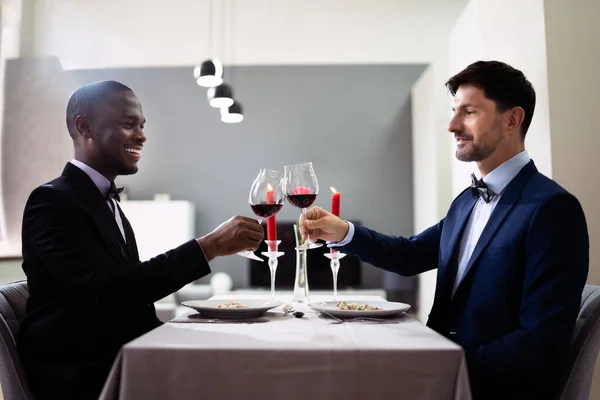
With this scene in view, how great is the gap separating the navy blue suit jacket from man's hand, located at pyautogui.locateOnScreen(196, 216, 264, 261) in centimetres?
59

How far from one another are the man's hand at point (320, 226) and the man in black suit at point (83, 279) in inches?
8.9

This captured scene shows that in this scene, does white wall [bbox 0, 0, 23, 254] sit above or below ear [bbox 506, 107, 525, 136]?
above

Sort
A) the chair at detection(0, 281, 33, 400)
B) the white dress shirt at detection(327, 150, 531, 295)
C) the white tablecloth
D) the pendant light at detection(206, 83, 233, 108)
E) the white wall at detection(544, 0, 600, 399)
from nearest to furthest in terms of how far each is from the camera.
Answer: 1. the white tablecloth
2. the chair at detection(0, 281, 33, 400)
3. the white dress shirt at detection(327, 150, 531, 295)
4. the white wall at detection(544, 0, 600, 399)
5. the pendant light at detection(206, 83, 233, 108)

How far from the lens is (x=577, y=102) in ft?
6.65

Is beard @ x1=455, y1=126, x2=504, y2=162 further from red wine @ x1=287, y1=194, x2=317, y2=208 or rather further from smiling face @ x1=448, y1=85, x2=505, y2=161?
red wine @ x1=287, y1=194, x2=317, y2=208

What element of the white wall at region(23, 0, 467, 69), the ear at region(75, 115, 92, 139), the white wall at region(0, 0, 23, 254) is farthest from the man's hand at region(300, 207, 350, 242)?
the white wall at region(0, 0, 23, 254)

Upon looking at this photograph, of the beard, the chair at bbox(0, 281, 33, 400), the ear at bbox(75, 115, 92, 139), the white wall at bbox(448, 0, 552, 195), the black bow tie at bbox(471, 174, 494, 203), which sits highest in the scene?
the white wall at bbox(448, 0, 552, 195)

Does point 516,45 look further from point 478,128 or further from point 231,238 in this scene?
point 231,238

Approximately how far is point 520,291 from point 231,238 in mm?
757

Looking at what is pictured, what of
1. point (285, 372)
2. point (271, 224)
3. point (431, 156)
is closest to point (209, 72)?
point (271, 224)

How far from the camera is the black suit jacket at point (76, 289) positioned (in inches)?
50.1

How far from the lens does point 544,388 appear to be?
1204 mm

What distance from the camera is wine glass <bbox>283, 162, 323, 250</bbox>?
1556 millimetres

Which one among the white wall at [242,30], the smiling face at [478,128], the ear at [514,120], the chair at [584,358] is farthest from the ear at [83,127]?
the white wall at [242,30]
